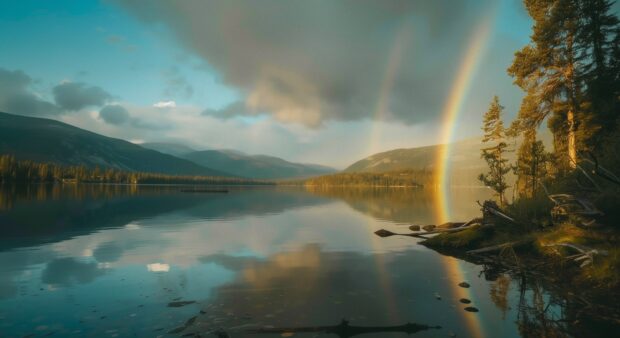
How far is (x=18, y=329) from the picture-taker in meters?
12.3

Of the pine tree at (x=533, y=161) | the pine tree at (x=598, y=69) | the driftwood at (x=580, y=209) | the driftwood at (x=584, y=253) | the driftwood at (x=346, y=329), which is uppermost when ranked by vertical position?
the pine tree at (x=598, y=69)

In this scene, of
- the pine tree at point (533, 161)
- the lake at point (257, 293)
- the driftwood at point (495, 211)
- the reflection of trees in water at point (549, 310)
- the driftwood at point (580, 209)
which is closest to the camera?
the reflection of trees in water at point (549, 310)

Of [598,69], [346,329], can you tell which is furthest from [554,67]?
[346,329]

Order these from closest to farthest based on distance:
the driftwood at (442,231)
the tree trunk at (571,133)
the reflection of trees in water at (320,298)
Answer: the reflection of trees in water at (320,298) → the tree trunk at (571,133) → the driftwood at (442,231)

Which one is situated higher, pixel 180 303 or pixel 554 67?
pixel 554 67

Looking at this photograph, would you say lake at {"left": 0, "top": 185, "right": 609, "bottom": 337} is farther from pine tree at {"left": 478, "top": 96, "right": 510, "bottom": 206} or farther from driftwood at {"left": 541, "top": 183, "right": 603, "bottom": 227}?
pine tree at {"left": 478, "top": 96, "right": 510, "bottom": 206}

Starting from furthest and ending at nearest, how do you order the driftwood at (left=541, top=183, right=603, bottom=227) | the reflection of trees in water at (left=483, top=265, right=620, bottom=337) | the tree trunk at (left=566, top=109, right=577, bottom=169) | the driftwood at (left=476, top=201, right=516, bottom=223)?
the tree trunk at (left=566, top=109, right=577, bottom=169) < the driftwood at (left=476, top=201, right=516, bottom=223) < the driftwood at (left=541, top=183, right=603, bottom=227) < the reflection of trees in water at (left=483, top=265, right=620, bottom=337)

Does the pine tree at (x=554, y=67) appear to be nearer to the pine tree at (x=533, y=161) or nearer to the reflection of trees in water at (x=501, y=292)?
the pine tree at (x=533, y=161)

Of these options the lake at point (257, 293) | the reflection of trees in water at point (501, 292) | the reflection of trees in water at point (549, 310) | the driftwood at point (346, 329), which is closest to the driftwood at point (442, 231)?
the lake at point (257, 293)

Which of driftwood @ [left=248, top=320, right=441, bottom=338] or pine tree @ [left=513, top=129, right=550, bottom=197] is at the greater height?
pine tree @ [left=513, top=129, right=550, bottom=197]

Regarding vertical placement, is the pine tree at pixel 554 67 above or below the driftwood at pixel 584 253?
above

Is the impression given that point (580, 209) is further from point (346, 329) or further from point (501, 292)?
point (346, 329)

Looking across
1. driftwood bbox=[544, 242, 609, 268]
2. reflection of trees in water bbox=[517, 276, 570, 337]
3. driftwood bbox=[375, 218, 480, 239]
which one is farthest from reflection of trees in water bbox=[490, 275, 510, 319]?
driftwood bbox=[375, 218, 480, 239]

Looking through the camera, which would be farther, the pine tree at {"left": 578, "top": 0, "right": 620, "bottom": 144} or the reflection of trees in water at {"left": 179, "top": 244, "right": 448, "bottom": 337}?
the pine tree at {"left": 578, "top": 0, "right": 620, "bottom": 144}
